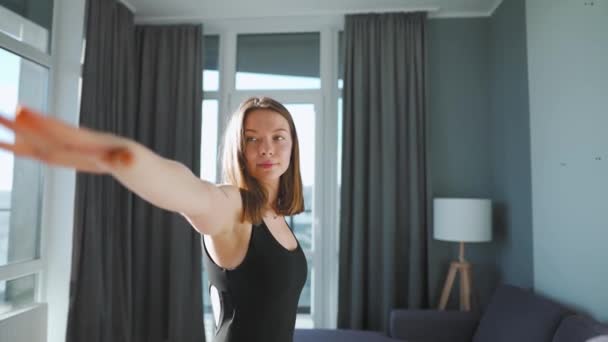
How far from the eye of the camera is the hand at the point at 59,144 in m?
0.30

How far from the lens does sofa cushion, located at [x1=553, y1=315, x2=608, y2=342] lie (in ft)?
5.13

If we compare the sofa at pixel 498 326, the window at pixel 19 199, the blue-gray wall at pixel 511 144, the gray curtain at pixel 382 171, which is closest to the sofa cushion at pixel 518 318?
the sofa at pixel 498 326

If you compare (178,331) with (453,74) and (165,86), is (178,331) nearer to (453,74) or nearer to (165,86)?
(165,86)

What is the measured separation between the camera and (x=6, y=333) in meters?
2.25

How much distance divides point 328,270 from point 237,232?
9.20ft

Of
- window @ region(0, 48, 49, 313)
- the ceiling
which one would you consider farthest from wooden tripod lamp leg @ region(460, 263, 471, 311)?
window @ region(0, 48, 49, 313)

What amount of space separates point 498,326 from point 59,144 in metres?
2.49

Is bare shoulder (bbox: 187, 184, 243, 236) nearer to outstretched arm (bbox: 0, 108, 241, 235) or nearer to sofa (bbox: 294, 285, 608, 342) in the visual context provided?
outstretched arm (bbox: 0, 108, 241, 235)

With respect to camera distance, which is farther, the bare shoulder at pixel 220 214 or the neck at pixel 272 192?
the neck at pixel 272 192

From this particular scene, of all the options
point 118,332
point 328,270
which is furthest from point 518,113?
point 118,332

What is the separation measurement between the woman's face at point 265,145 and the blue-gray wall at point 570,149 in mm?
1829

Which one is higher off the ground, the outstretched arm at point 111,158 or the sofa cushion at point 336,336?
the outstretched arm at point 111,158

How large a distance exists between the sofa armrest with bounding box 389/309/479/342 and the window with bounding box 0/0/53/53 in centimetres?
313

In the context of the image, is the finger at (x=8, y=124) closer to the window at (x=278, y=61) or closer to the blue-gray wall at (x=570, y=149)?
the blue-gray wall at (x=570, y=149)
